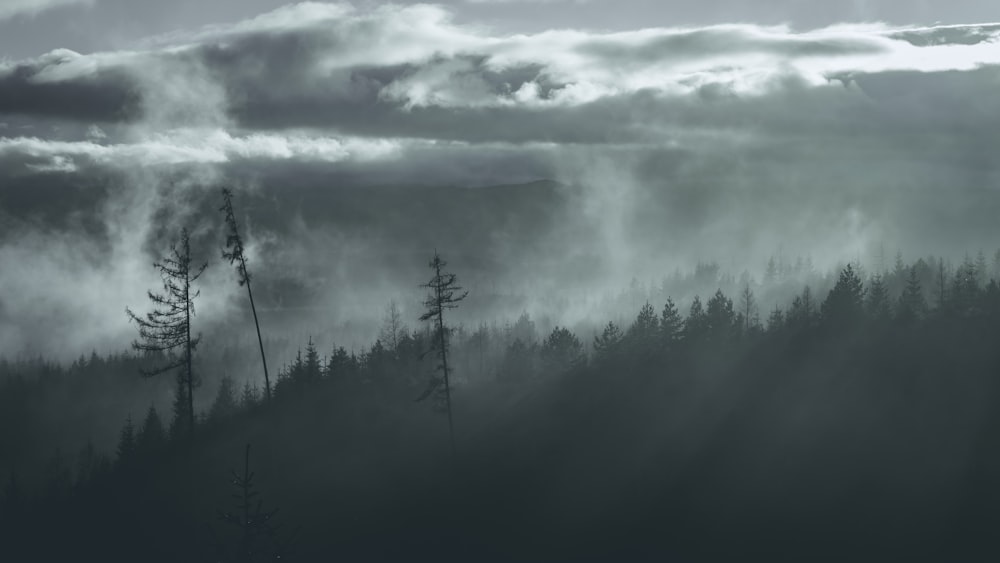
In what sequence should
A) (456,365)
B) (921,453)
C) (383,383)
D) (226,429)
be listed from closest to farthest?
(921,453) → (226,429) → (383,383) → (456,365)

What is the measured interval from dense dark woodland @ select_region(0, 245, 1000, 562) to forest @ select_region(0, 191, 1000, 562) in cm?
29

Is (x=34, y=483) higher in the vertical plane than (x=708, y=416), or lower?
lower

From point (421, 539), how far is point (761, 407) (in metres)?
44.6

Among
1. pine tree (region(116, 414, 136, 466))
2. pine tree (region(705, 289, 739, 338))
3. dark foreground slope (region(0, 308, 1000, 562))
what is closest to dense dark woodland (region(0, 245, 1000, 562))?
dark foreground slope (region(0, 308, 1000, 562))

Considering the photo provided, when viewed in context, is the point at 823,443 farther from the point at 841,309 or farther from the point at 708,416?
the point at 841,309

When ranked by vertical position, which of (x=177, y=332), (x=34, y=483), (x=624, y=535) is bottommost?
(x=34, y=483)

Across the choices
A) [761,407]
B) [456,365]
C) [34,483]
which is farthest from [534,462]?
[34,483]

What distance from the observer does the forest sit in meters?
70.8

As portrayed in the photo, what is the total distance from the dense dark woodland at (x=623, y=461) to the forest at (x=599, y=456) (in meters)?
0.29

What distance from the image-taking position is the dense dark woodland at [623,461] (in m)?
71.5

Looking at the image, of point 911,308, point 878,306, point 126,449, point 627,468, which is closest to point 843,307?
point 878,306

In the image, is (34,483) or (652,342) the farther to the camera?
(34,483)

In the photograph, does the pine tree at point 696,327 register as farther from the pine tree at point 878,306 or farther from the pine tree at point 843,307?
the pine tree at point 878,306

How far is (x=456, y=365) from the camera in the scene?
197250 mm
